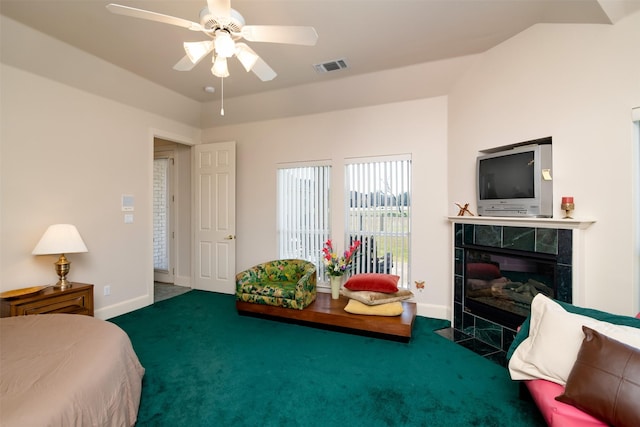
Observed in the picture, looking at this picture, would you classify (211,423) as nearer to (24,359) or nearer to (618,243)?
(24,359)

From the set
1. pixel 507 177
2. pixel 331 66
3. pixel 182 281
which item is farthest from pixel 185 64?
pixel 182 281

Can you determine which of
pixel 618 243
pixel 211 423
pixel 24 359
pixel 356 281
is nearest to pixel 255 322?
pixel 356 281

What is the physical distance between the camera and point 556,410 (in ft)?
4.52

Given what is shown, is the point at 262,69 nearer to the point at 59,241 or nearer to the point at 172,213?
the point at 59,241

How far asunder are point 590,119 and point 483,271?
64.5 inches

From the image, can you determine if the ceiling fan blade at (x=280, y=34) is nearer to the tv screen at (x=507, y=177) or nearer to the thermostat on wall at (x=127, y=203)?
the tv screen at (x=507, y=177)

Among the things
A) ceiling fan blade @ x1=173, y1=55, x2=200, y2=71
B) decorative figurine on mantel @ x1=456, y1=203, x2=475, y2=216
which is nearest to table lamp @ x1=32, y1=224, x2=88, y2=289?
ceiling fan blade @ x1=173, y1=55, x2=200, y2=71

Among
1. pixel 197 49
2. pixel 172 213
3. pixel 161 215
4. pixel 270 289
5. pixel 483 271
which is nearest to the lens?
pixel 197 49

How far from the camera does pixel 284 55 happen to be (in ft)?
9.86

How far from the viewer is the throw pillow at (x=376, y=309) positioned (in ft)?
9.75

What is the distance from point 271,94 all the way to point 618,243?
13.0 ft

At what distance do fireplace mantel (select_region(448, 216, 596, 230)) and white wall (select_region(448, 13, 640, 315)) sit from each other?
127 millimetres

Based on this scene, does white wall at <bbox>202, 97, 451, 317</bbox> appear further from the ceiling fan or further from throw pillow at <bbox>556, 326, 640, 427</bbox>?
the ceiling fan

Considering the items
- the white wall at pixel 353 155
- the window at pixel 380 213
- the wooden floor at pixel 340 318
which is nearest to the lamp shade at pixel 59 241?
the wooden floor at pixel 340 318
